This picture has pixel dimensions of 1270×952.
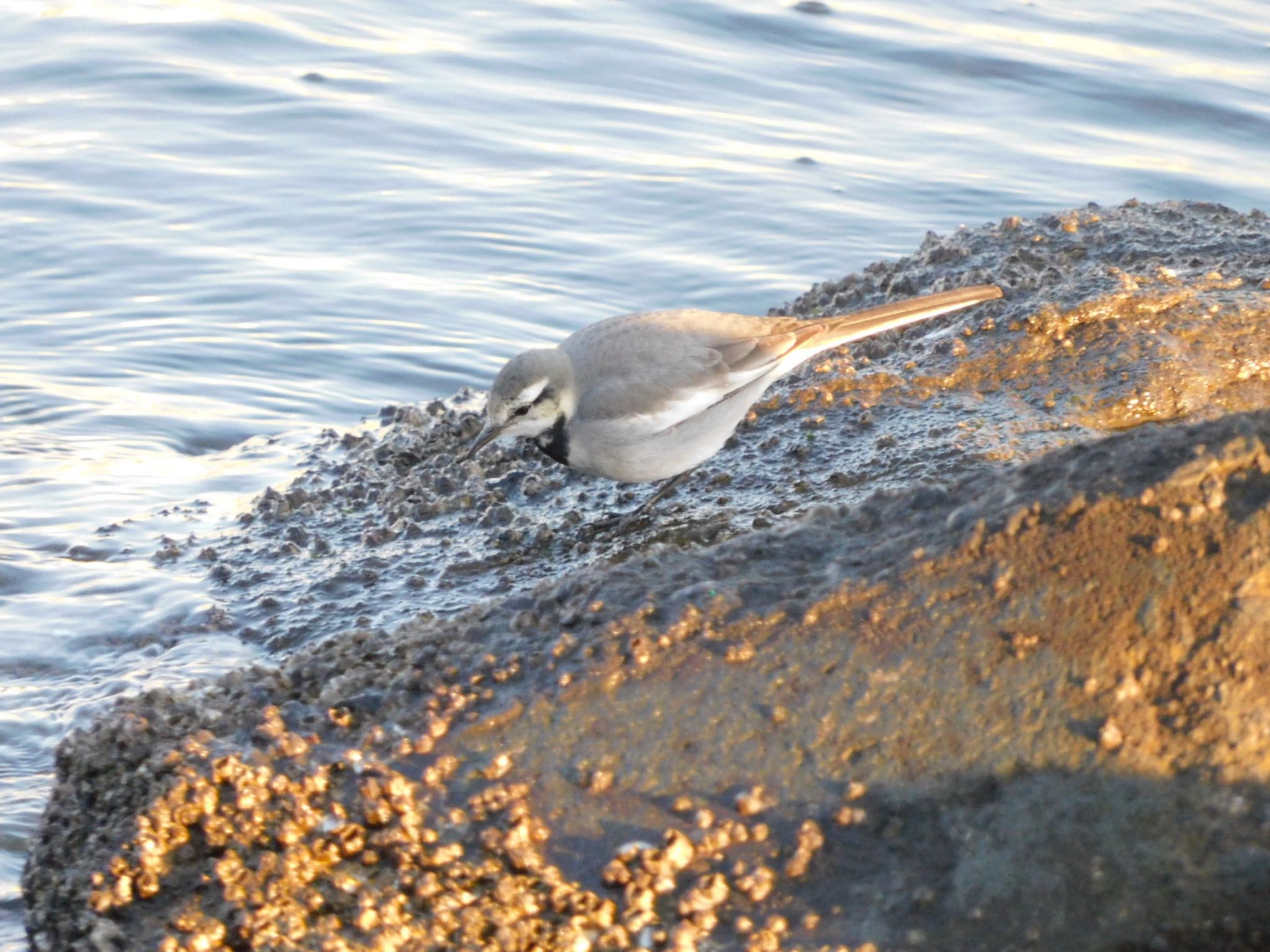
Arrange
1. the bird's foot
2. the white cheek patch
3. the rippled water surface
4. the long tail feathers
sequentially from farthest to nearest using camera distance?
the rippled water surface, the long tail feathers, the white cheek patch, the bird's foot

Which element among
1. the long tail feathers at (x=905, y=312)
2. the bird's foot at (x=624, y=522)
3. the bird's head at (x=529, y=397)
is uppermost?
the long tail feathers at (x=905, y=312)

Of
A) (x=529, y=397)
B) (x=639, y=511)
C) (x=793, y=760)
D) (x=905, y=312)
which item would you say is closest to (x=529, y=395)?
(x=529, y=397)

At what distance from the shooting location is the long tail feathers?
5.95 metres

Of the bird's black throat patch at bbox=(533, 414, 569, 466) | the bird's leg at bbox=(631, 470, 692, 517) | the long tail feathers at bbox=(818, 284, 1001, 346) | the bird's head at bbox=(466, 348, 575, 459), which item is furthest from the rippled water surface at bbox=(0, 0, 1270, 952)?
the long tail feathers at bbox=(818, 284, 1001, 346)

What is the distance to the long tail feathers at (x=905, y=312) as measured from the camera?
5953mm

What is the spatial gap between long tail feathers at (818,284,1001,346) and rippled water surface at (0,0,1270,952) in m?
2.77

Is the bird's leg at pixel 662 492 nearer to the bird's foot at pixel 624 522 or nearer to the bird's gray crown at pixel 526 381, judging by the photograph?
the bird's foot at pixel 624 522

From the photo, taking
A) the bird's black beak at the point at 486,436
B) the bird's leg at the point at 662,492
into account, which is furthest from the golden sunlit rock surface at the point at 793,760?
the bird's black beak at the point at 486,436

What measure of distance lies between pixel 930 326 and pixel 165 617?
3.52 meters

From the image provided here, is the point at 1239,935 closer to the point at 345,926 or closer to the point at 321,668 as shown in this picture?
the point at 345,926

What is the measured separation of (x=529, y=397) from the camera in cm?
582

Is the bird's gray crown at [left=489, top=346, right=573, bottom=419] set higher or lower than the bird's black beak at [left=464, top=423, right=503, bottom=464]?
higher

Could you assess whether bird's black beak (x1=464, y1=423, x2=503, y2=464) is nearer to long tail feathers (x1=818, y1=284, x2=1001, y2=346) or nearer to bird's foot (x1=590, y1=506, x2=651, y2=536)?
bird's foot (x1=590, y1=506, x2=651, y2=536)

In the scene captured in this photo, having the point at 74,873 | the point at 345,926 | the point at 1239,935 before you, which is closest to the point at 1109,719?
the point at 1239,935
